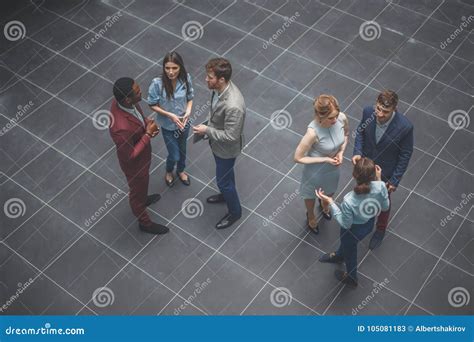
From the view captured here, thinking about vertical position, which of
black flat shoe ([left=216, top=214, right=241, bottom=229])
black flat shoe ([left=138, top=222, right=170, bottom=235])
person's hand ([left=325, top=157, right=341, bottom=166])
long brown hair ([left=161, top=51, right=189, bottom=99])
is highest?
long brown hair ([left=161, top=51, right=189, bottom=99])

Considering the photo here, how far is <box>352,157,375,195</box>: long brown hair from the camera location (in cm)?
323

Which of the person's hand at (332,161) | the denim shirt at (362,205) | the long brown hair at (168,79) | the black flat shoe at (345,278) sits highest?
the long brown hair at (168,79)

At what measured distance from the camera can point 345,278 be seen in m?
4.02

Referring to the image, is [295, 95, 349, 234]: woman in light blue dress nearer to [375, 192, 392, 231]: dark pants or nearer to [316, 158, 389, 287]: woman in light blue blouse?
[316, 158, 389, 287]: woman in light blue blouse

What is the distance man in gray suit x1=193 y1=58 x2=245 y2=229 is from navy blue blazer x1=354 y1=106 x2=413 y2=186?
0.94 m

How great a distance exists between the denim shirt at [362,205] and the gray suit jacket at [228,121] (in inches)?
34.8

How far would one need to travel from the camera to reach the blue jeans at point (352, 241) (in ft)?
11.7

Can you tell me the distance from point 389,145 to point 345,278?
1.14 m

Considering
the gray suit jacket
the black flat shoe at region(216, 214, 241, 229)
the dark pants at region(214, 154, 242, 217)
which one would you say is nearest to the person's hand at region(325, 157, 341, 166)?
the gray suit jacket

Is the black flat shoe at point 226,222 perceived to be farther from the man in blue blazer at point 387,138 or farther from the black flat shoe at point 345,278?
the man in blue blazer at point 387,138

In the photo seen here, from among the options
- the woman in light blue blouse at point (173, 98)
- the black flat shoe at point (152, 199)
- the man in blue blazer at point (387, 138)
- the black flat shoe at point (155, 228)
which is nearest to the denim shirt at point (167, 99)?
the woman in light blue blouse at point (173, 98)

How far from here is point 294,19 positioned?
253 inches

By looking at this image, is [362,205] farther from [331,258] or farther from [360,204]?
[331,258]

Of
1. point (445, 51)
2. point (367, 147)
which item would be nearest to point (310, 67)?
point (445, 51)
